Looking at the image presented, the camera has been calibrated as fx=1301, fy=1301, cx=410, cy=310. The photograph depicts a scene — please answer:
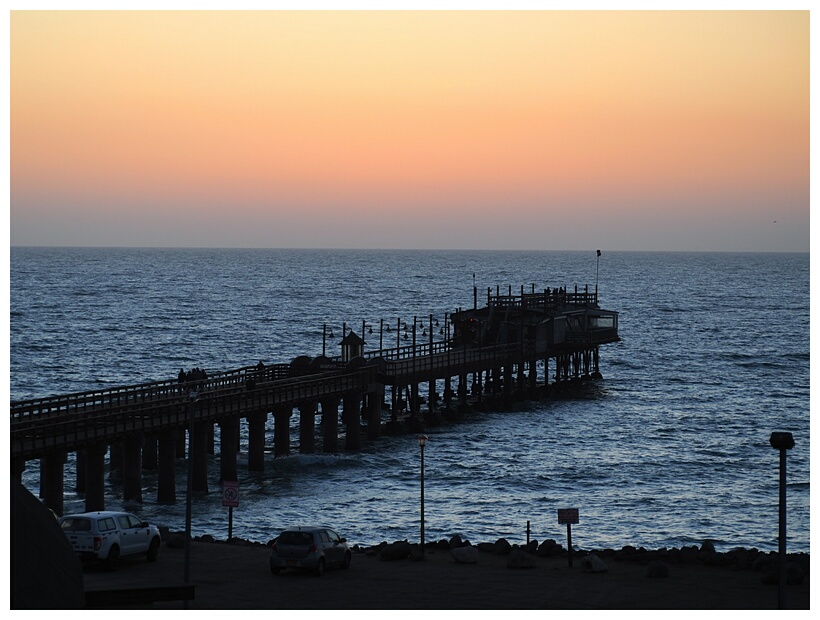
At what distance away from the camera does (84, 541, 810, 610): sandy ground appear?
29078mm

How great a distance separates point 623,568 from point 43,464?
68.0 ft

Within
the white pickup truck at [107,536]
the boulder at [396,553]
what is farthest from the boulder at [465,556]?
the white pickup truck at [107,536]

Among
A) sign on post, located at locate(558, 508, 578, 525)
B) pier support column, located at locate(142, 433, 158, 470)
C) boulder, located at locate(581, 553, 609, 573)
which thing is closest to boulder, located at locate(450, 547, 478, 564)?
sign on post, located at locate(558, 508, 578, 525)

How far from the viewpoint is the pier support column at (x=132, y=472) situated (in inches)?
1905

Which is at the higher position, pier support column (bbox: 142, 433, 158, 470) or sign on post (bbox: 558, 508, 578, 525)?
sign on post (bbox: 558, 508, 578, 525)

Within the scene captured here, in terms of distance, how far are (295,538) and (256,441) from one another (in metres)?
24.3

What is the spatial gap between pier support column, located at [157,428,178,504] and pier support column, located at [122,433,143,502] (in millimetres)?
905

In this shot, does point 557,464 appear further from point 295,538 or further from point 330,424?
point 295,538

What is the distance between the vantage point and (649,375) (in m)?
106

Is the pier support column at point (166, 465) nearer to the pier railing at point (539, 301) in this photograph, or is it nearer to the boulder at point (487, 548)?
the boulder at point (487, 548)

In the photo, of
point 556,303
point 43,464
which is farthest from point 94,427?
point 556,303

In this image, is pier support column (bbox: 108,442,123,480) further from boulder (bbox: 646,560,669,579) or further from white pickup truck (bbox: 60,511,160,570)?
boulder (bbox: 646,560,669,579)

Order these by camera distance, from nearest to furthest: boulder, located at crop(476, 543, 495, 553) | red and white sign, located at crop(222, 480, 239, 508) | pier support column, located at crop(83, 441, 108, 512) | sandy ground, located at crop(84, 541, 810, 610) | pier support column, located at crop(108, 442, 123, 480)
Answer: sandy ground, located at crop(84, 541, 810, 610) < boulder, located at crop(476, 543, 495, 553) < red and white sign, located at crop(222, 480, 239, 508) < pier support column, located at crop(83, 441, 108, 512) < pier support column, located at crop(108, 442, 123, 480)

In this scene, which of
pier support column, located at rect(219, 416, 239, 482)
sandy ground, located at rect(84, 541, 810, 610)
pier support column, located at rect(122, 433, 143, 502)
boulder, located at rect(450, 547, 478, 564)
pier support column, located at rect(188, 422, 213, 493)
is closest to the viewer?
sandy ground, located at rect(84, 541, 810, 610)
